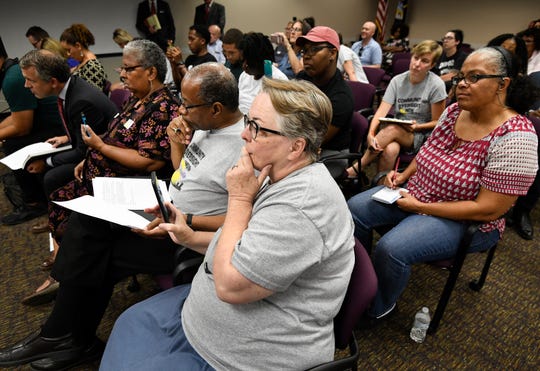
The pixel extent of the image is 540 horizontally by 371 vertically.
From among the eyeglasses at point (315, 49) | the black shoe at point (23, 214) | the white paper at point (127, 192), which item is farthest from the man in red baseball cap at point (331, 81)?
the black shoe at point (23, 214)

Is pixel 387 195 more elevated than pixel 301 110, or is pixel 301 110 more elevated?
pixel 301 110

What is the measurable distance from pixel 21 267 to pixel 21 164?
0.68m

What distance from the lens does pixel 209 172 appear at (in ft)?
4.40

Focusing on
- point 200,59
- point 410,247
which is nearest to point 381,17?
point 200,59

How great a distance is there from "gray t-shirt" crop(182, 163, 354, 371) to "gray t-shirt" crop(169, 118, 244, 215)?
391 mm

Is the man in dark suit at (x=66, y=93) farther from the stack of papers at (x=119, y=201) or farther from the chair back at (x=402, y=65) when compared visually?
the chair back at (x=402, y=65)

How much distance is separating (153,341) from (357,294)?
25.6 inches

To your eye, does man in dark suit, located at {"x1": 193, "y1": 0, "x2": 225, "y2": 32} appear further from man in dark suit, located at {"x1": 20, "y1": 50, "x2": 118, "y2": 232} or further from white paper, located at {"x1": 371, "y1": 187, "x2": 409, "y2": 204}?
white paper, located at {"x1": 371, "y1": 187, "x2": 409, "y2": 204}

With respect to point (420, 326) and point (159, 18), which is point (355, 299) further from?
point (159, 18)

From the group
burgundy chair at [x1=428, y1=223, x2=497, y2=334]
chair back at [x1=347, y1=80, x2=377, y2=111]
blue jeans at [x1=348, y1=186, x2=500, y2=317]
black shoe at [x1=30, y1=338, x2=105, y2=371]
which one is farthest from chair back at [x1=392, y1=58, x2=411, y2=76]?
black shoe at [x1=30, y1=338, x2=105, y2=371]

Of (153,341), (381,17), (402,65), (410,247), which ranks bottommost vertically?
(153,341)

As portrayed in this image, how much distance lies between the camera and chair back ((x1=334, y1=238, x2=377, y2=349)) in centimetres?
100

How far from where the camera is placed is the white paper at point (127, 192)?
1.49 m

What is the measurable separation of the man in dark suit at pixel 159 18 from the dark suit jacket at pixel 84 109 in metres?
4.84
